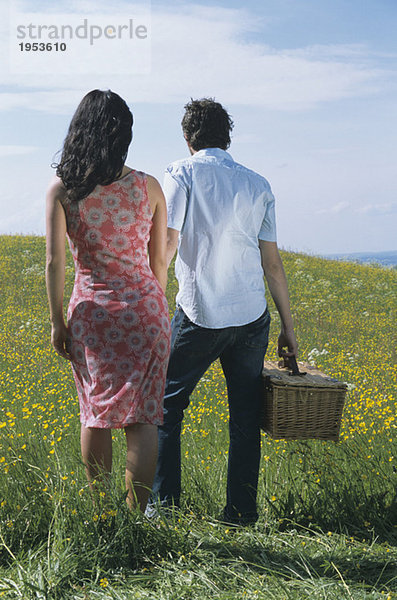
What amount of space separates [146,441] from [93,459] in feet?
0.94

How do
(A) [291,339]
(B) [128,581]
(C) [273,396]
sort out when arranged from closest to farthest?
(B) [128,581], (C) [273,396], (A) [291,339]

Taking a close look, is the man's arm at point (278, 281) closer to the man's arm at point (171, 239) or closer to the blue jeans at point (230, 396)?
the blue jeans at point (230, 396)

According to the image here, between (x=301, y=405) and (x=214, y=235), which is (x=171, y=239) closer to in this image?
(x=214, y=235)

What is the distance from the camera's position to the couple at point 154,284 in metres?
3.01

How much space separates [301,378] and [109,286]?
48.1 inches

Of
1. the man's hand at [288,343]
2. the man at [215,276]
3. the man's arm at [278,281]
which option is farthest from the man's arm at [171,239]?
the man's hand at [288,343]

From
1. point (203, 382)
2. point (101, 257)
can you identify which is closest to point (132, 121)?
point (101, 257)

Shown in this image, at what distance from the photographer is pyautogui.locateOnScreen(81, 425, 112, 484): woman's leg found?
10.2ft

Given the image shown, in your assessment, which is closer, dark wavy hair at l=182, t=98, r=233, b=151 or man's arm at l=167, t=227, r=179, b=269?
man's arm at l=167, t=227, r=179, b=269

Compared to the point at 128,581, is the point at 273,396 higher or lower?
higher

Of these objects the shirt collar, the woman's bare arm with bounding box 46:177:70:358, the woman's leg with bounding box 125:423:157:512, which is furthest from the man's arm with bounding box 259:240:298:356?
the woman's bare arm with bounding box 46:177:70:358

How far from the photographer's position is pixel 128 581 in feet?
8.99

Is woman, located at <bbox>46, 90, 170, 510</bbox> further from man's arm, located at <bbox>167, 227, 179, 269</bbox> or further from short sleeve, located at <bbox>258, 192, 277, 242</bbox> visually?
short sleeve, located at <bbox>258, 192, 277, 242</bbox>

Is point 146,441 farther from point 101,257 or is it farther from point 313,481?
point 313,481
